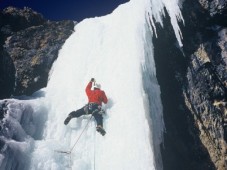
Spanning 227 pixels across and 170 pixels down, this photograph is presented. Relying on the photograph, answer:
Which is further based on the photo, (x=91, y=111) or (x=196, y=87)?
(x=196, y=87)

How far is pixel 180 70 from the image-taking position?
12.0m

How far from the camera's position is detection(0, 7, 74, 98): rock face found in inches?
422

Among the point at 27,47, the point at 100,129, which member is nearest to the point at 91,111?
the point at 100,129

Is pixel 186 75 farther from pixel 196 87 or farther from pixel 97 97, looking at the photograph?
pixel 97 97

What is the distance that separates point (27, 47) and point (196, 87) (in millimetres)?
6995

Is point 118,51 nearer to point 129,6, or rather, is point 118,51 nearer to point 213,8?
point 129,6

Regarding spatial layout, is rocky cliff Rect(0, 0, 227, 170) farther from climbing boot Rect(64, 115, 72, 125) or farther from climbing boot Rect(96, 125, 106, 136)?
climbing boot Rect(96, 125, 106, 136)

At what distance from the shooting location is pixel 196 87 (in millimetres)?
11297

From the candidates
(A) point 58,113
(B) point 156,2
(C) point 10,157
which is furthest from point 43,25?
(C) point 10,157

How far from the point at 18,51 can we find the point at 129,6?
4.95m

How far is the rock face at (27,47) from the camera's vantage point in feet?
35.2

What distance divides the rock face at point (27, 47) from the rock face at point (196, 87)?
438 centimetres

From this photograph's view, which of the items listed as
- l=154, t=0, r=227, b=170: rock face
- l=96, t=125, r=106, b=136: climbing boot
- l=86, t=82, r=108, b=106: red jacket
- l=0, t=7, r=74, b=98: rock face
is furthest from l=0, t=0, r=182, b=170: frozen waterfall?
l=154, t=0, r=227, b=170: rock face

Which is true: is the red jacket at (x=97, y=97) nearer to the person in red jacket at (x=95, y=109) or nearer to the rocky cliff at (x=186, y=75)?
the person in red jacket at (x=95, y=109)
